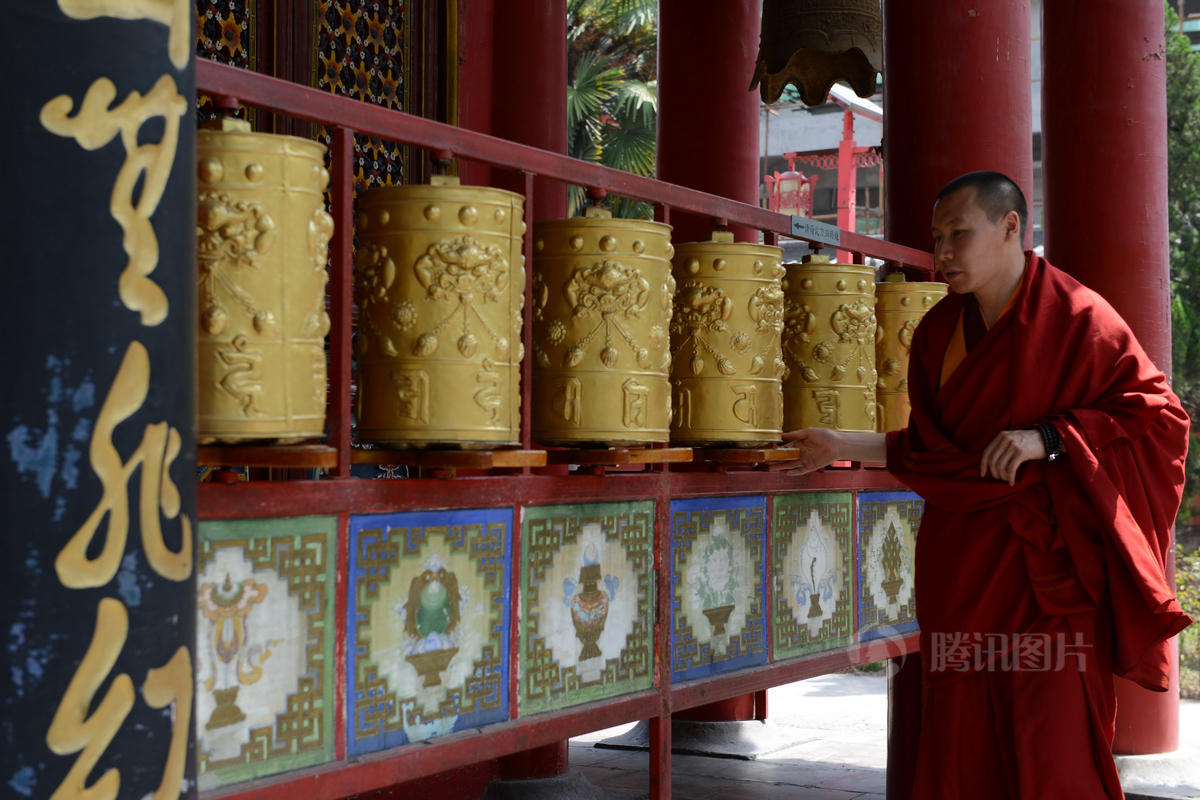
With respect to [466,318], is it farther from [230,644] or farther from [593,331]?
[230,644]

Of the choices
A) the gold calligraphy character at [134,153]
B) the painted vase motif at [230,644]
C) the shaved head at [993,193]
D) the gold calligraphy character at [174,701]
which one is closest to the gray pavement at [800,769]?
the shaved head at [993,193]

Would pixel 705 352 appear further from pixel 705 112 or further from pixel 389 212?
pixel 705 112

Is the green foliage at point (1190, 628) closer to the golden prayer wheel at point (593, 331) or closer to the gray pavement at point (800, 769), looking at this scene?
the gray pavement at point (800, 769)

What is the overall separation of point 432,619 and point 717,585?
2.94 ft

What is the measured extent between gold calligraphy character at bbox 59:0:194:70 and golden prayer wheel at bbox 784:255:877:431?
2.12m

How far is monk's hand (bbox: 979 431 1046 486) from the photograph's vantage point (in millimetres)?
2871

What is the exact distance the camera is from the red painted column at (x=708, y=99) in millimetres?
6082

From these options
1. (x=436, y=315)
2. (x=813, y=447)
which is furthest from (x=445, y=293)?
(x=813, y=447)

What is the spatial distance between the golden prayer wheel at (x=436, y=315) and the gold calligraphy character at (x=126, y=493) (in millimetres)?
890

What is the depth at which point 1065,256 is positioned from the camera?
210 inches

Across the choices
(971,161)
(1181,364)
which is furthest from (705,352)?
(1181,364)

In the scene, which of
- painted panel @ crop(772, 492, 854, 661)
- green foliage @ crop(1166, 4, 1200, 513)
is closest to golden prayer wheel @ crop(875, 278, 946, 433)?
painted panel @ crop(772, 492, 854, 661)

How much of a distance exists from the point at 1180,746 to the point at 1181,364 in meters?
6.42

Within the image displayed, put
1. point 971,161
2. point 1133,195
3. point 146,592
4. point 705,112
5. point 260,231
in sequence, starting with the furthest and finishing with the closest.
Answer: point 705,112, point 1133,195, point 971,161, point 260,231, point 146,592
